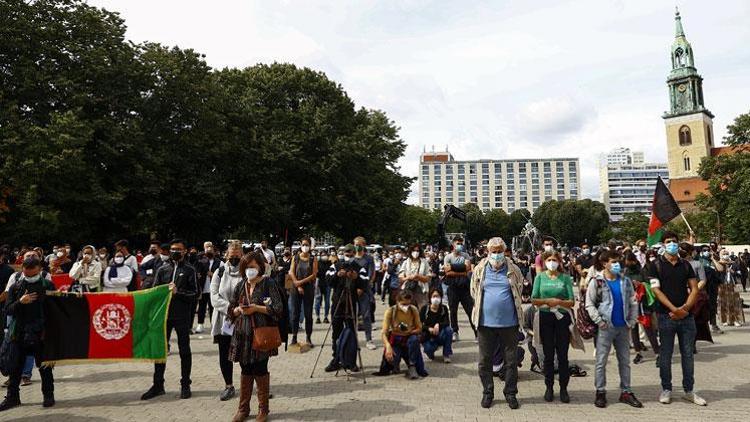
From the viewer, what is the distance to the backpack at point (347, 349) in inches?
337

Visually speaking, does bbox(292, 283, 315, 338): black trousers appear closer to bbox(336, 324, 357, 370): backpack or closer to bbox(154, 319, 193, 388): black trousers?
bbox(336, 324, 357, 370): backpack

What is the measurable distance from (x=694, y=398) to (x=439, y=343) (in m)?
3.94

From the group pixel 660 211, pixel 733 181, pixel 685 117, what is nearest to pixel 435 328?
pixel 660 211

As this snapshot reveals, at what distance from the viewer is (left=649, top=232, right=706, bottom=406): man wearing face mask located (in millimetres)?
6824

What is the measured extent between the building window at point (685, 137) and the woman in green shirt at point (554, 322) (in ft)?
388

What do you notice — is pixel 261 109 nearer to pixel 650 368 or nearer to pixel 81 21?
pixel 81 21

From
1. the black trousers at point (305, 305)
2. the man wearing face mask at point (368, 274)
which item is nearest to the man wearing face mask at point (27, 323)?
the black trousers at point (305, 305)

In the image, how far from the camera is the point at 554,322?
7051 mm

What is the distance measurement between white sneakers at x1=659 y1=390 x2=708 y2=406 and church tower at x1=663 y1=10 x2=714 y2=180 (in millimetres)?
115748

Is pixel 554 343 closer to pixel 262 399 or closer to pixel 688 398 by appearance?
pixel 688 398

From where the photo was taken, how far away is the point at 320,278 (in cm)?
1447

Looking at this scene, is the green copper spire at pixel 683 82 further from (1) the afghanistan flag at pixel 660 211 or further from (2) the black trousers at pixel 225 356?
(2) the black trousers at pixel 225 356

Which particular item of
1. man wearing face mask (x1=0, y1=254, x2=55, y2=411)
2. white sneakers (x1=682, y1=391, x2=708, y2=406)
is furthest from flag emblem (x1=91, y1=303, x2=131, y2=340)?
white sneakers (x1=682, y1=391, x2=708, y2=406)

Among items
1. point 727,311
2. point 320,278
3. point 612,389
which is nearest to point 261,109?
point 320,278
